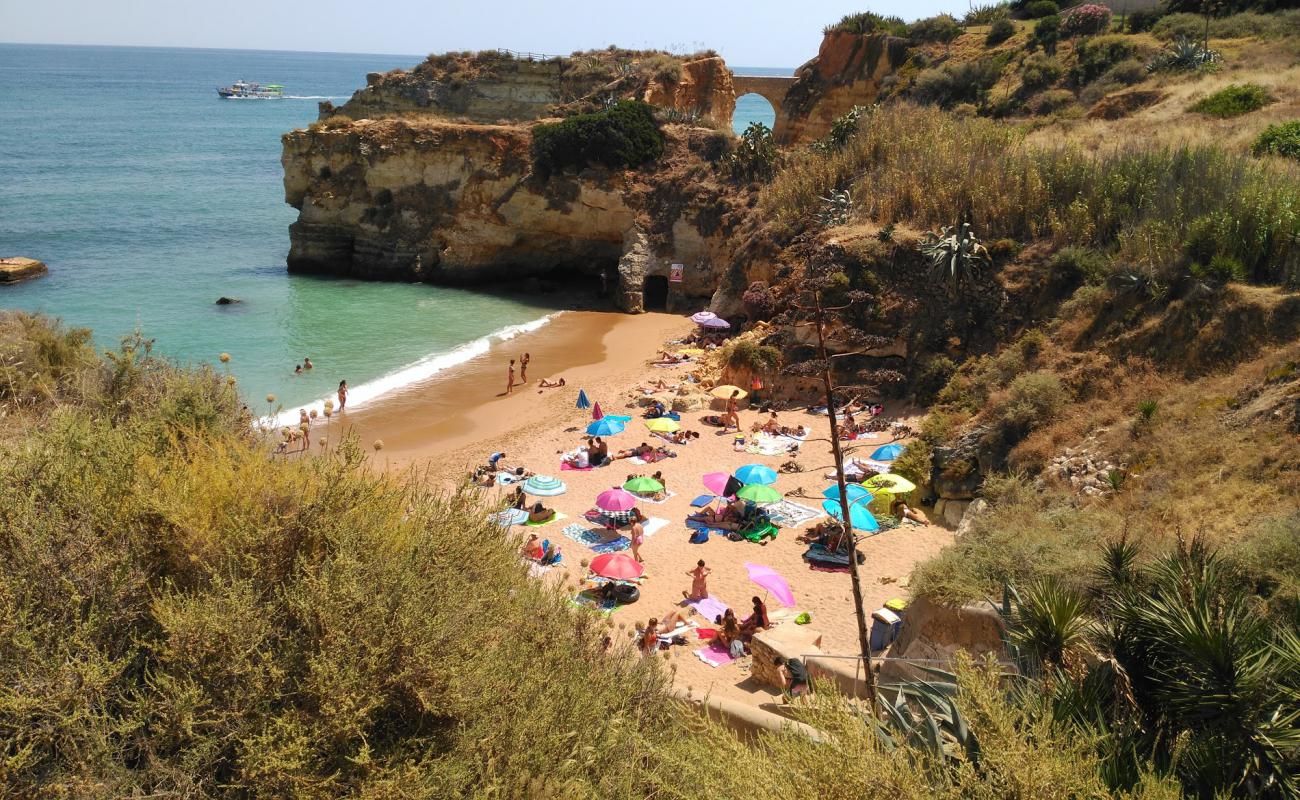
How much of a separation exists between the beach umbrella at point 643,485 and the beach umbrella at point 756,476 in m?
1.65

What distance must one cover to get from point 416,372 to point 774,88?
98.0 ft

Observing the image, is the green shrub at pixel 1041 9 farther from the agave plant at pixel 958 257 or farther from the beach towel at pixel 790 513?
the beach towel at pixel 790 513

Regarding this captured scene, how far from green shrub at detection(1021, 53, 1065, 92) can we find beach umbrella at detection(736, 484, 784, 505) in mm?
26152

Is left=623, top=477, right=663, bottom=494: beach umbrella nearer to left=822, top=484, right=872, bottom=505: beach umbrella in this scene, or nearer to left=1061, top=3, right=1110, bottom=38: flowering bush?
left=822, top=484, right=872, bottom=505: beach umbrella

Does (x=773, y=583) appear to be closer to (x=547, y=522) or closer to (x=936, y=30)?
(x=547, y=522)

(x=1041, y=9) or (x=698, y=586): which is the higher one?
(x=1041, y=9)

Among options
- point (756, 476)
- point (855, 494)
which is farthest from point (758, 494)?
point (855, 494)

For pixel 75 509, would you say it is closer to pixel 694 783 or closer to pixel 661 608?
pixel 694 783

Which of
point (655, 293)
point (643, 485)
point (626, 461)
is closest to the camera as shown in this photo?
point (643, 485)

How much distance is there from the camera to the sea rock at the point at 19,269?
118 feet

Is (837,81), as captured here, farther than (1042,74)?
Yes

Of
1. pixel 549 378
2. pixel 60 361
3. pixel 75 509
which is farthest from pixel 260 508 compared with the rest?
pixel 549 378

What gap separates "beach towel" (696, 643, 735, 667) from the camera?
41.6 feet

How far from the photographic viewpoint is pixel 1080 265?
788 inches
